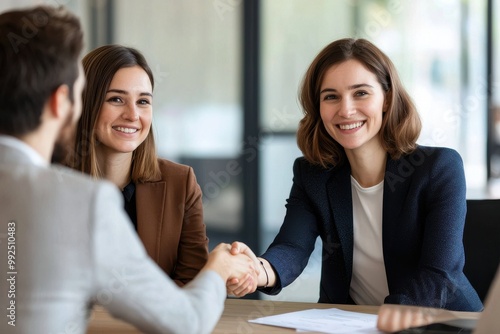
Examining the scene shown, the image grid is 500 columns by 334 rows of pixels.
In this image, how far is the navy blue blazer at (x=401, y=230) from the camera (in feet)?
6.97

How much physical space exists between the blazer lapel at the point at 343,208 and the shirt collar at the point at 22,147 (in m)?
1.34

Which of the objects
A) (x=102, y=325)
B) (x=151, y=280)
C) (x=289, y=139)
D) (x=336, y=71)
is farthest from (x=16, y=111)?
(x=289, y=139)

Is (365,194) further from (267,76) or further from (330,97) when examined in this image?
(267,76)

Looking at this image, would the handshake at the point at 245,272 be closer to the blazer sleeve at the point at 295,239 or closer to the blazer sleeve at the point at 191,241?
the blazer sleeve at the point at 295,239

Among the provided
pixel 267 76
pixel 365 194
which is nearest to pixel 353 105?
pixel 365 194

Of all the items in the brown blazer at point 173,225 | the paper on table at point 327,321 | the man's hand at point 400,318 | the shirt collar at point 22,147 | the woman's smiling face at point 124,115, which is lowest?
the paper on table at point 327,321

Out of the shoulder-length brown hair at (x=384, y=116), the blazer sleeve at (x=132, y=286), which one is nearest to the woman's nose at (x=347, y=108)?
the shoulder-length brown hair at (x=384, y=116)

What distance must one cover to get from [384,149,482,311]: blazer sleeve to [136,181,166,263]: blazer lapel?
2.56ft

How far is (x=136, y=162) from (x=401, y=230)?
3.11ft

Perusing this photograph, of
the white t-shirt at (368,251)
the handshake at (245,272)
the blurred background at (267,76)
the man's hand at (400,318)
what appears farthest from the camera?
the blurred background at (267,76)

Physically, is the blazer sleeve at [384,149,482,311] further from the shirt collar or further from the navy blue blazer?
the shirt collar

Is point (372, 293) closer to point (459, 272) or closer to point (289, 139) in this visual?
point (459, 272)

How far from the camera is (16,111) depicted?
1219 mm

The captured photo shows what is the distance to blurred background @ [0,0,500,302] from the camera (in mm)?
4383
